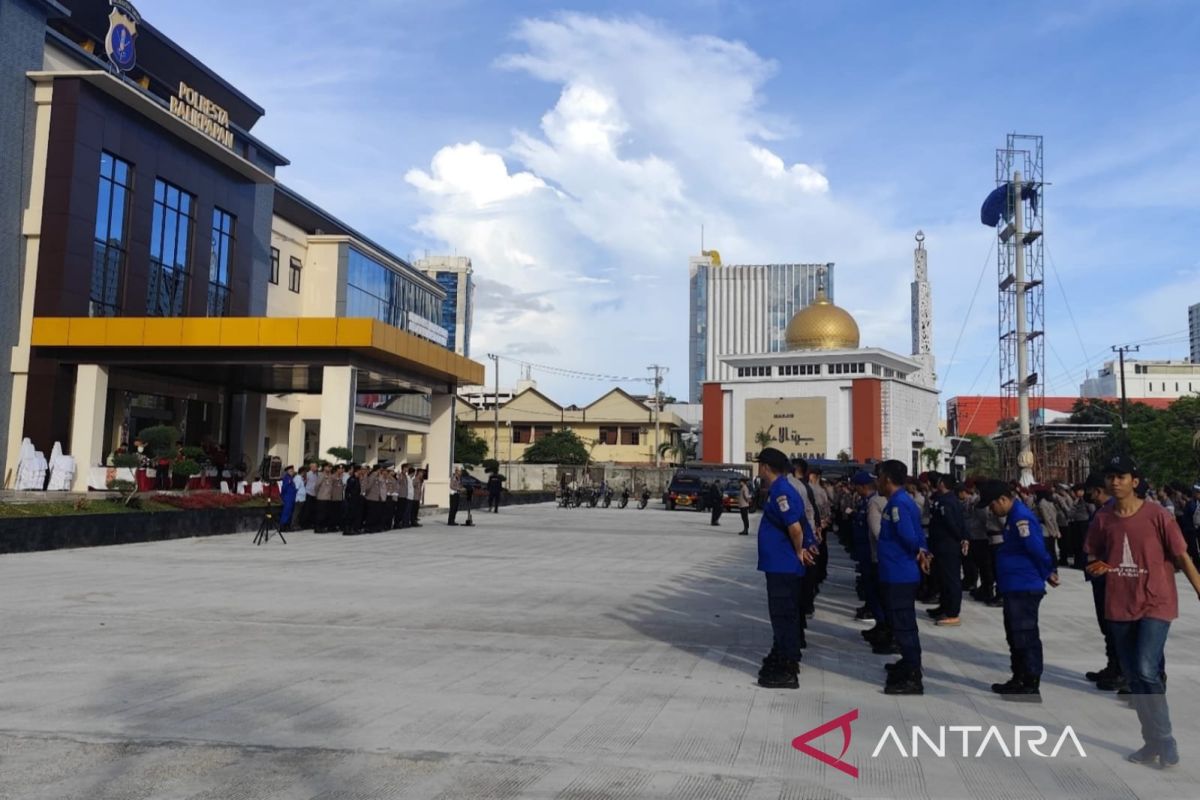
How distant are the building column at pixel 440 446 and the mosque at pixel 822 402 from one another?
5328 centimetres

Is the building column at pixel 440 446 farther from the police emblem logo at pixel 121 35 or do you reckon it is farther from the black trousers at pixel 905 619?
the black trousers at pixel 905 619

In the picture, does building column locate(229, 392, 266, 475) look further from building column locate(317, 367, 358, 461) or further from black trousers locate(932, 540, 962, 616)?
black trousers locate(932, 540, 962, 616)

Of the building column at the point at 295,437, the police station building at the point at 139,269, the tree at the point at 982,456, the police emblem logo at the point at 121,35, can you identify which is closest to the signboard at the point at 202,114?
the police station building at the point at 139,269

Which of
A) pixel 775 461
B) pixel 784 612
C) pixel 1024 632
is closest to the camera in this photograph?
pixel 1024 632

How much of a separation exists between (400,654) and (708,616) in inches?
164

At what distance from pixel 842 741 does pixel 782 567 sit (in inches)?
69.8

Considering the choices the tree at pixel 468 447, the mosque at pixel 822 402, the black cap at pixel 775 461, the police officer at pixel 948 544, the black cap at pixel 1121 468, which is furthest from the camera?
the mosque at pixel 822 402

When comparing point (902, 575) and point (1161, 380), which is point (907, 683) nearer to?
point (902, 575)

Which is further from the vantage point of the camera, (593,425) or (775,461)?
(593,425)

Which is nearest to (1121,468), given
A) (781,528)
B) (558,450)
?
(781,528)

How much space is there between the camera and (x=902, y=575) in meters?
7.18

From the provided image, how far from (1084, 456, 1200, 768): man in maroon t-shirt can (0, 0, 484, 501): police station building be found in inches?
873

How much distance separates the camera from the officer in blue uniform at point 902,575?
690 centimetres

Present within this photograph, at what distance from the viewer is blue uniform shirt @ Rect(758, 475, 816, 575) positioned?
23.5 ft
